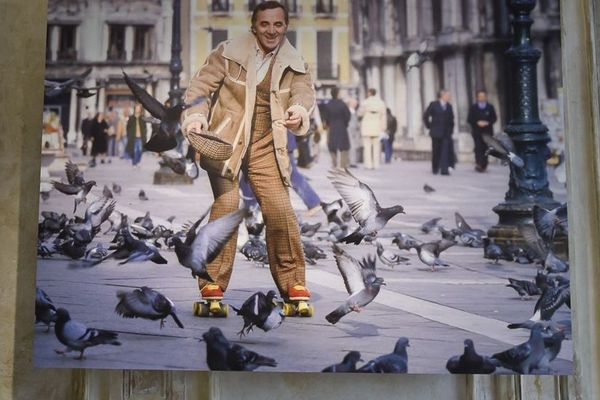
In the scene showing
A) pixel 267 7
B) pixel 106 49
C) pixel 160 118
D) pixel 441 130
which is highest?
pixel 267 7

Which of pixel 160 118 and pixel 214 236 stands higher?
pixel 160 118

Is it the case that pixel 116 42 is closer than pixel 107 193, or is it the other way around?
pixel 107 193

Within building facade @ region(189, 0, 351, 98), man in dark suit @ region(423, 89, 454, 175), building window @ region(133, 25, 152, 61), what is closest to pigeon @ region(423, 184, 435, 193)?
man in dark suit @ region(423, 89, 454, 175)

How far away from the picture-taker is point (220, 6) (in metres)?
4.93

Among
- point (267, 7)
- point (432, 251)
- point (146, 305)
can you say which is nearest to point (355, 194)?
point (432, 251)

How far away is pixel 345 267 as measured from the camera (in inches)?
183

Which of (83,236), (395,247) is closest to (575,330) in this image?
(395,247)

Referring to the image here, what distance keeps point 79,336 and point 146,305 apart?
0.43m

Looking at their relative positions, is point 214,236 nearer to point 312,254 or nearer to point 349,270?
point 312,254

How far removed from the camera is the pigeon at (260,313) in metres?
4.50

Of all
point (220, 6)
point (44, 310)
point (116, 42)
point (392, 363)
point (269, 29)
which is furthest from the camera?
point (116, 42)

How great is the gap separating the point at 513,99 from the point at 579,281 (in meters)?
1.23

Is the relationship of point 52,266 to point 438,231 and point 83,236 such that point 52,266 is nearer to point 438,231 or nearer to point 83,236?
point 83,236

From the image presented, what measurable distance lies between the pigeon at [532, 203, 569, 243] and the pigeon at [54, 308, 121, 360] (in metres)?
2.70
